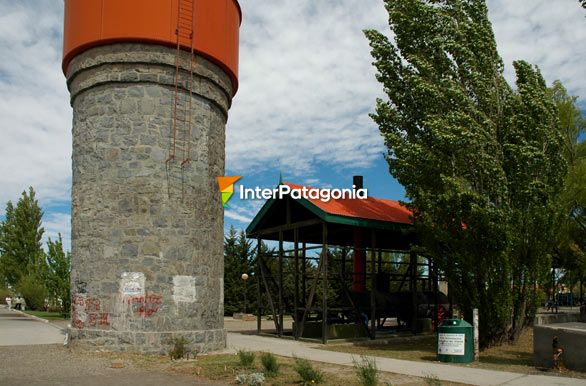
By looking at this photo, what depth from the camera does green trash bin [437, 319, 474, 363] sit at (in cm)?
1373

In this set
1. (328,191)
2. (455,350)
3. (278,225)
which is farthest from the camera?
(278,225)

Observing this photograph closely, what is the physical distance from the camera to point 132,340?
14.8 meters

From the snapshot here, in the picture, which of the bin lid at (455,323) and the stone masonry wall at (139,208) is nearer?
the bin lid at (455,323)

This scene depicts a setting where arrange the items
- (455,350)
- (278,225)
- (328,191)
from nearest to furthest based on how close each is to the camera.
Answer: (455,350) < (328,191) < (278,225)

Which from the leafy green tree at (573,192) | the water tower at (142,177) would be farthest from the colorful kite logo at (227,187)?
the leafy green tree at (573,192)

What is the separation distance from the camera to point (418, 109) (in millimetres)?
18500

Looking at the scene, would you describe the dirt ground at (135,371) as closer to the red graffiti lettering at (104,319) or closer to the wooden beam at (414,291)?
the red graffiti lettering at (104,319)

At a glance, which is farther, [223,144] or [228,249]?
[228,249]

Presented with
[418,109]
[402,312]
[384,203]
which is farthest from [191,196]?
[402,312]

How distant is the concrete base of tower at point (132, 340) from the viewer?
48.6 feet

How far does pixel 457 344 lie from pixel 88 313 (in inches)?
389

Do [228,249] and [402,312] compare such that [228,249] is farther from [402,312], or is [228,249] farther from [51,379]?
[51,379]

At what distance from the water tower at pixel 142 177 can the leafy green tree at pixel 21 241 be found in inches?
1640

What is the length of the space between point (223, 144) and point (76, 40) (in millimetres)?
5279
